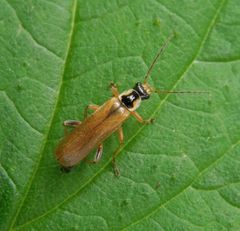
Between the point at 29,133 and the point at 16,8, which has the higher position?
the point at 16,8

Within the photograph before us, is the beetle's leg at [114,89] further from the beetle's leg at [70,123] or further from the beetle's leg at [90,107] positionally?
the beetle's leg at [70,123]

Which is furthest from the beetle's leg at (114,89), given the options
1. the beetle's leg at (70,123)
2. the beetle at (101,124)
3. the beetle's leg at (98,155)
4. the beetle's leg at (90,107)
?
the beetle's leg at (98,155)

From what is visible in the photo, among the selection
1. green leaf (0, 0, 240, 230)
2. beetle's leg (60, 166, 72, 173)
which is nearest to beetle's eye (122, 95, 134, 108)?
green leaf (0, 0, 240, 230)

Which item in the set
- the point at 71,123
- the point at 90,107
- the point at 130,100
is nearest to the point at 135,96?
the point at 130,100

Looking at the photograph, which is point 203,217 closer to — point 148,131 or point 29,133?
point 148,131

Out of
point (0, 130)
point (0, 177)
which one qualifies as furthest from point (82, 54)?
point (0, 177)

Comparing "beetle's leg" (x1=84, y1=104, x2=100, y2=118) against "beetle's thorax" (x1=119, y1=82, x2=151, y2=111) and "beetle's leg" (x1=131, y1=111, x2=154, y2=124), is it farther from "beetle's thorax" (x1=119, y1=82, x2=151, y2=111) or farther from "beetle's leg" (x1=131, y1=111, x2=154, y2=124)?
"beetle's leg" (x1=131, y1=111, x2=154, y2=124)

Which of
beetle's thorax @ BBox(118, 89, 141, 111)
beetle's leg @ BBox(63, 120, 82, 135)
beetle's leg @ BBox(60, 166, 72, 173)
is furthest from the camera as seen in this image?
beetle's thorax @ BBox(118, 89, 141, 111)
